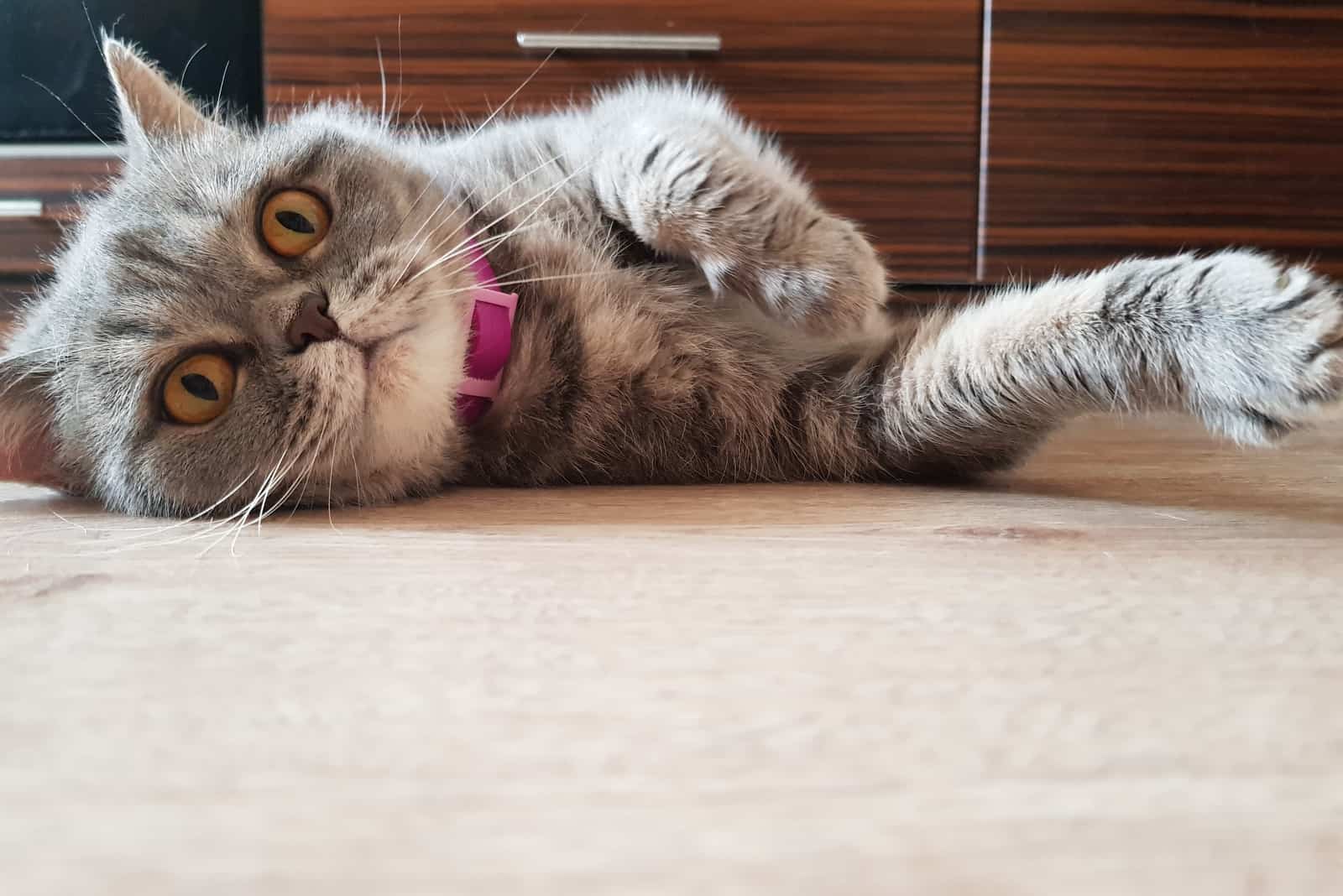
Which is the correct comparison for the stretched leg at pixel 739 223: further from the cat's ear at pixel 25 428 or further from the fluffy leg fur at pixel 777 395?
the cat's ear at pixel 25 428

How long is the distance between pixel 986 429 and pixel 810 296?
217 mm

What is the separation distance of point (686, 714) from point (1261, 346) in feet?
1.88

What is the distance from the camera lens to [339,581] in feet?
2.12

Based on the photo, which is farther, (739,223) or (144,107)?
(144,107)

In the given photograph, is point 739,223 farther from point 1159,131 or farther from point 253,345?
point 1159,131

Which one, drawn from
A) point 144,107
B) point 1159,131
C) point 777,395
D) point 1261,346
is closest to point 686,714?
point 1261,346

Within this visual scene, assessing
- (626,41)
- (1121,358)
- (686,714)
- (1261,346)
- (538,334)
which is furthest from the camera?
(626,41)

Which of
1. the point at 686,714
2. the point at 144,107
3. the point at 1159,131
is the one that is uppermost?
the point at 1159,131

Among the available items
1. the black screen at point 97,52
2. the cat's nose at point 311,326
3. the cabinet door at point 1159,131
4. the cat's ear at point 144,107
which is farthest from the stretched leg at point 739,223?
the black screen at point 97,52

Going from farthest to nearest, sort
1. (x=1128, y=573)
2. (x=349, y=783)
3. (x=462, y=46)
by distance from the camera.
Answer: (x=462, y=46), (x=1128, y=573), (x=349, y=783)

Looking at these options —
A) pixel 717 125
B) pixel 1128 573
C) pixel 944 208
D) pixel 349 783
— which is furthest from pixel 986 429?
pixel 944 208

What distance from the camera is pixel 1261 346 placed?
29.7 inches

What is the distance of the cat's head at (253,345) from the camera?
920mm

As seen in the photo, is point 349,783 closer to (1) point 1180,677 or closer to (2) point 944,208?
(1) point 1180,677
